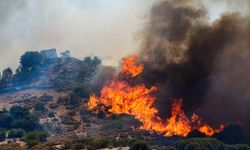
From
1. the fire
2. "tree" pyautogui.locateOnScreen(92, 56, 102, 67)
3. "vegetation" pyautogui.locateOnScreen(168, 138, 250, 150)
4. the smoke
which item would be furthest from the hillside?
the smoke

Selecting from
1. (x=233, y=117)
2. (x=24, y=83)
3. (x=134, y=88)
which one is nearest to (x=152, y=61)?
(x=134, y=88)

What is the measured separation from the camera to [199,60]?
85.1 m

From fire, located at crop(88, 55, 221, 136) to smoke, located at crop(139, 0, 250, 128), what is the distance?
1.80 meters

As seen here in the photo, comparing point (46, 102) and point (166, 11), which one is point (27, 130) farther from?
point (166, 11)

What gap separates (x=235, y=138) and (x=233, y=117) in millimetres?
4504

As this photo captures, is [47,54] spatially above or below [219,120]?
above

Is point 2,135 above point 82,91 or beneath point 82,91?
beneath

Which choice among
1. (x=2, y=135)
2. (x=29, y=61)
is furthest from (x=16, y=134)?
(x=29, y=61)

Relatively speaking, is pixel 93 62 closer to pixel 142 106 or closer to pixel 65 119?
pixel 65 119

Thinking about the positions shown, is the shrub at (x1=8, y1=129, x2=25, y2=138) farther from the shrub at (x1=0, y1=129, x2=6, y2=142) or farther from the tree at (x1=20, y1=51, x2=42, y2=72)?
the tree at (x1=20, y1=51, x2=42, y2=72)

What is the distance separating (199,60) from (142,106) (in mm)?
15933

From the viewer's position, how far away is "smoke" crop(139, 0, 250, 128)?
81312 mm

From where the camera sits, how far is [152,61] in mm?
90000

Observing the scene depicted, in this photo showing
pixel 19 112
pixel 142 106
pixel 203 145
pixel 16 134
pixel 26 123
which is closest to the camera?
pixel 203 145
